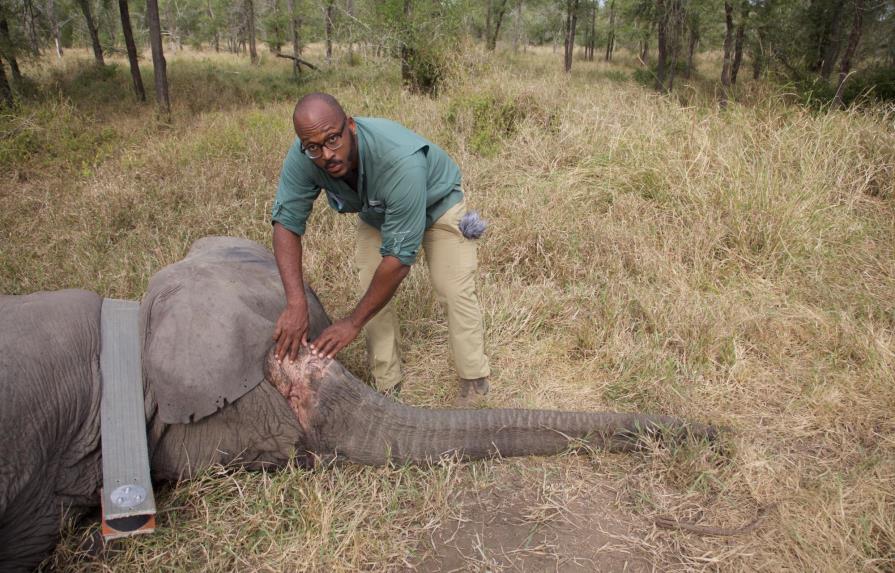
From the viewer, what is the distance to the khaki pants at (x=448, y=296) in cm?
318

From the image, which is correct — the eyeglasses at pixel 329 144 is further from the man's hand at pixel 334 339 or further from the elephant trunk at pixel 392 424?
the elephant trunk at pixel 392 424

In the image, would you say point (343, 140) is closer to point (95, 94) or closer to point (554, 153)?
point (554, 153)

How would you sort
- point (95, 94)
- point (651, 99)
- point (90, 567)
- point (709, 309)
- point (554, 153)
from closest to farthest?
point (90, 567) < point (709, 309) < point (554, 153) < point (651, 99) < point (95, 94)

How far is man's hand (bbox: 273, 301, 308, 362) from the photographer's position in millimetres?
2500

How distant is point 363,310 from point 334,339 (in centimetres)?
20

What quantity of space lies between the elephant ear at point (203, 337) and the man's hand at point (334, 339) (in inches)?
8.1

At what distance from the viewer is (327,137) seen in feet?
8.10

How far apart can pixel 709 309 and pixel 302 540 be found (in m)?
2.97

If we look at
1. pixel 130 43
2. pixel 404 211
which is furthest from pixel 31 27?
pixel 404 211

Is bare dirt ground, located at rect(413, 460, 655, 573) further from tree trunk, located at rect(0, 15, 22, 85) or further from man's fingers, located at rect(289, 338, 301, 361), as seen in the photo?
tree trunk, located at rect(0, 15, 22, 85)

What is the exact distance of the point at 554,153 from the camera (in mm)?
6527

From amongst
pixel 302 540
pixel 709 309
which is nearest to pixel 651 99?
pixel 709 309

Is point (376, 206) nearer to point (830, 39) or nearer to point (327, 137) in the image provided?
point (327, 137)

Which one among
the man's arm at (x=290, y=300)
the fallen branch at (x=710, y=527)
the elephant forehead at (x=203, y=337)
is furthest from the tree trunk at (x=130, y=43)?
the fallen branch at (x=710, y=527)
